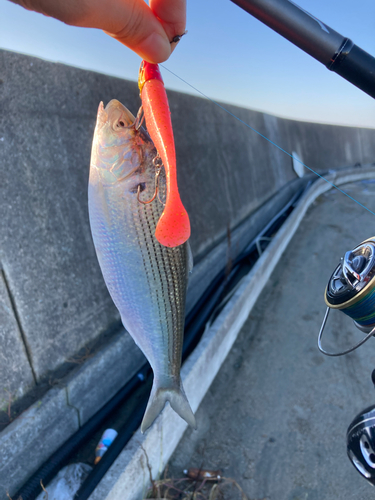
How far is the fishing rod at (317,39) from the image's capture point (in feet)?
4.85

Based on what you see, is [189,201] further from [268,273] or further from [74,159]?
[74,159]

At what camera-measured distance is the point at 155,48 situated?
1085 millimetres

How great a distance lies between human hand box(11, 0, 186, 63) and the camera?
2.98 feet

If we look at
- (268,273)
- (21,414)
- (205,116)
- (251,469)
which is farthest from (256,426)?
(205,116)

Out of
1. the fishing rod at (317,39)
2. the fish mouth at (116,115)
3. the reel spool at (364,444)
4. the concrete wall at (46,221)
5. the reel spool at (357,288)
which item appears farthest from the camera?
the concrete wall at (46,221)

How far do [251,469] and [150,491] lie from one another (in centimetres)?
94

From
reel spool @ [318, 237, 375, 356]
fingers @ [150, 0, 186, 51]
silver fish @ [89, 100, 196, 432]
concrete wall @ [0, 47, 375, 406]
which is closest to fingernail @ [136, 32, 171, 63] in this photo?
fingers @ [150, 0, 186, 51]

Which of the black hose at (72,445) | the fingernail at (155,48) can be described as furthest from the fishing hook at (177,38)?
the black hose at (72,445)

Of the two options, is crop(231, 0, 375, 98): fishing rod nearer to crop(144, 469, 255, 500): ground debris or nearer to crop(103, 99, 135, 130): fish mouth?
crop(103, 99, 135, 130): fish mouth

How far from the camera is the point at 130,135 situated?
4.44 ft

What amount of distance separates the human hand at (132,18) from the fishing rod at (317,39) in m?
0.53

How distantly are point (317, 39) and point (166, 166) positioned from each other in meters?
1.18

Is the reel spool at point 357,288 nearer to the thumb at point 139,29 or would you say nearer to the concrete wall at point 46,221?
the thumb at point 139,29

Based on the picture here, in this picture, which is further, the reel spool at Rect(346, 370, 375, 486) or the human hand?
the reel spool at Rect(346, 370, 375, 486)
